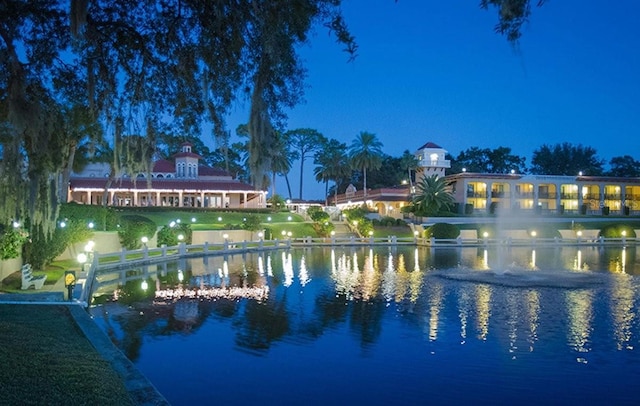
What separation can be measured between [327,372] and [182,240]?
29230 mm

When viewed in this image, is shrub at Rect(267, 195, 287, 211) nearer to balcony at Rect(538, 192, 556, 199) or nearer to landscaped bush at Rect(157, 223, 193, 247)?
landscaped bush at Rect(157, 223, 193, 247)

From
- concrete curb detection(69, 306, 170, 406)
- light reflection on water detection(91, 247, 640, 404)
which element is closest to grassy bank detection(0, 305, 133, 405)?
concrete curb detection(69, 306, 170, 406)

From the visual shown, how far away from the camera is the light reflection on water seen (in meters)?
9.48

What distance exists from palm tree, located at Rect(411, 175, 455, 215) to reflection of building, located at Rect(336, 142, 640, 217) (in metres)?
6.43

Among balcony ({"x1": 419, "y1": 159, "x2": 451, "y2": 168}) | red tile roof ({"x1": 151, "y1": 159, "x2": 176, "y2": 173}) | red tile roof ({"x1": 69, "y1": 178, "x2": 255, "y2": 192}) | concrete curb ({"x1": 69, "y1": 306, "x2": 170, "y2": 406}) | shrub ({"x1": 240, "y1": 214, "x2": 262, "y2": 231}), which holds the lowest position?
concrete curb ({"x1": 69, "y1": 306, "x2": 170, "y2": 406})

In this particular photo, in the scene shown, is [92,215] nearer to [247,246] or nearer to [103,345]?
[247,246]

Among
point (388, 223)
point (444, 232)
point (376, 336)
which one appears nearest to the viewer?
point (376, 336)

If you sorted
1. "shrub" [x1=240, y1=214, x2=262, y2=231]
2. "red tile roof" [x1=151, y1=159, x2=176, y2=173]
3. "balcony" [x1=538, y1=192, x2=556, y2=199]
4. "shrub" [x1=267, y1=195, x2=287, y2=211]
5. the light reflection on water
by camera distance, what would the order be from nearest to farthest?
the light reflection on water
"shrub" [x1=240, y1=214, x2=262, y2=231]
"red tile roof" [x1=151, y1=159, x2=176, y2=173]
"shrub" [x1=267, y1=195, x2=287, y2=211]
"balcony" [x1=538, y1=192, x2=556, y2=199]

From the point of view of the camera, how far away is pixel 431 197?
5941cm

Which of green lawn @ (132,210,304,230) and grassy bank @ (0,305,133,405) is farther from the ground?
green lawn @ (132,210,304,230)

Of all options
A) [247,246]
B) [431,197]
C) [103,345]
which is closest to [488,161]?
[431,197]

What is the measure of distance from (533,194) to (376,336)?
62.1m

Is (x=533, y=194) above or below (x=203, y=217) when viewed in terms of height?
above

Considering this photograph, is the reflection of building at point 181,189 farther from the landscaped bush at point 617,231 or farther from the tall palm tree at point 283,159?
the landscaped bush at point 617,231
